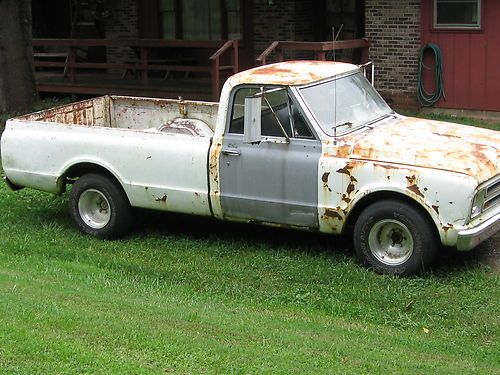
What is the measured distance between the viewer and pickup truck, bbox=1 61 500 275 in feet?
25.7

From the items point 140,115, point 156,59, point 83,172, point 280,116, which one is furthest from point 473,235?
point 156,59

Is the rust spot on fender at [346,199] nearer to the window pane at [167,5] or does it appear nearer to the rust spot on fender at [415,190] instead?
the rust spot on fender at [415,190]

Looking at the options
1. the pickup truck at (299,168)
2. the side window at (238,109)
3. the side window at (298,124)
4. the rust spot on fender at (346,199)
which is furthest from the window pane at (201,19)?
the rust spot on fender at (346,199)

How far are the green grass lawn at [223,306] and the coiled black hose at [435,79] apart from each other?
24.0 ft

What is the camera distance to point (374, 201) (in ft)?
26.8

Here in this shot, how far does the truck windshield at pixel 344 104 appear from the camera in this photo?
28.0 feet

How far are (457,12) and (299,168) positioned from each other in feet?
28.4

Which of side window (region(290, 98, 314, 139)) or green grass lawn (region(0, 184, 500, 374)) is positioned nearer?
green grass lawn (region(0, 184, 500, 374))

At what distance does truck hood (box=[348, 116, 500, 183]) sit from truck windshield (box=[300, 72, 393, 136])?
0.24m

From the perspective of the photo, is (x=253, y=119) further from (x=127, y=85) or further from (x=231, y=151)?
(x=127, y=85)

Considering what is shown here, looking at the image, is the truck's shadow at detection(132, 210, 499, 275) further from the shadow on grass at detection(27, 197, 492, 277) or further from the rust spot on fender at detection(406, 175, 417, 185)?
the rust spot on fender at detection(406, 175, 417, 185)

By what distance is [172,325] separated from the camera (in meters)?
6.40

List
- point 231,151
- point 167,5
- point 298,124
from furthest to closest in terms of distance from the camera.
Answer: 1. point 167,5
2. point 231,151
3. point 298,124

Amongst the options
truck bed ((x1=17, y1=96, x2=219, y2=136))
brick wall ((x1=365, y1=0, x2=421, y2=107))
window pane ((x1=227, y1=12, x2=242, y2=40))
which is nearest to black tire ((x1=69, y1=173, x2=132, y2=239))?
truck bed ((x1=17, y1=96, x2=219, y2=136))
